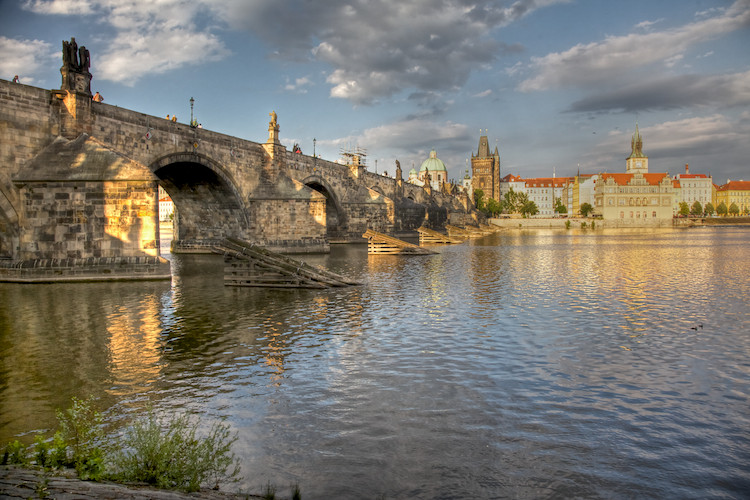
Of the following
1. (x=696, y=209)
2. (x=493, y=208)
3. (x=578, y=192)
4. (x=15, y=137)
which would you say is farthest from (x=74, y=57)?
(x=696, y=209)

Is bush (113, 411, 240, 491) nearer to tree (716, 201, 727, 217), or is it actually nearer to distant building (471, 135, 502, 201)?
distant building (471, 135, 502, 201)

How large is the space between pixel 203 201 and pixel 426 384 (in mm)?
32250

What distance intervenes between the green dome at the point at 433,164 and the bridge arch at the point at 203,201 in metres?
150

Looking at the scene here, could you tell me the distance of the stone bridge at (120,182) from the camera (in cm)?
Answer: 1923

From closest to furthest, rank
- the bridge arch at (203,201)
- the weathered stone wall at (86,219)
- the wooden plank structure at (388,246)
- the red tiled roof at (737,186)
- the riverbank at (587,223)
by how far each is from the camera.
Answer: the weathered stone wall at (86,219) < the bridge arch at (203,201) < the wooden plank structure at (388,246) < the riverbank at (587,223) < the red tiled roof at (737,186)

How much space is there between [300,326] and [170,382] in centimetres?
422

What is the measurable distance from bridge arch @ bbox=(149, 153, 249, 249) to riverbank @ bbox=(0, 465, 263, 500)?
2832cm

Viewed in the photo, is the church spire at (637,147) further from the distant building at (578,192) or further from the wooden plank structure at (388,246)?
the wooden plank structure at (388,246)

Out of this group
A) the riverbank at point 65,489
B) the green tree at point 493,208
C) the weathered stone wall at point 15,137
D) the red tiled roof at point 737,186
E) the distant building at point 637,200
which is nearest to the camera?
the riverbank at point 65,489

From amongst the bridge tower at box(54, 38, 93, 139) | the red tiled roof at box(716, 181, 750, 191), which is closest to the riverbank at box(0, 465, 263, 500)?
the bridge tower at box(54, 38, 93, 139)

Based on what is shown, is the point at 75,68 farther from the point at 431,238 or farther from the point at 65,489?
the point at 431,238

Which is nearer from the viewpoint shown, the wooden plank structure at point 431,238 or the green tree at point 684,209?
the wooden plank structure at point 431,238

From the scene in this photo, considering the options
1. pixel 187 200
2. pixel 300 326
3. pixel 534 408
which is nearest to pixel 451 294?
pixel 300 326

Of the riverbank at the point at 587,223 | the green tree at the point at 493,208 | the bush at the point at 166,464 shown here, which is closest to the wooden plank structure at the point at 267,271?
the bush at the point at 166,464
